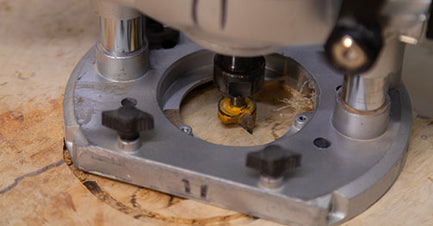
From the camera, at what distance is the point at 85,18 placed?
115 centimetres

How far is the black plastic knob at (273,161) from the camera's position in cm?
71

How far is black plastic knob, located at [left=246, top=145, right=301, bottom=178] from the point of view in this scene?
2.33 ft

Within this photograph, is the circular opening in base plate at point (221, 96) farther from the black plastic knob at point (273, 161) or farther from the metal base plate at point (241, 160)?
the black plastic knob at point (273, 161)

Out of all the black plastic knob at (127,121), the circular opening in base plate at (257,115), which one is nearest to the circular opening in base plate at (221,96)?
the circular opening in base plate at (257,115)

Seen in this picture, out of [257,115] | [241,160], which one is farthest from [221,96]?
[241,160]

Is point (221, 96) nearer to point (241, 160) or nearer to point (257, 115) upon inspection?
point (257, 115)

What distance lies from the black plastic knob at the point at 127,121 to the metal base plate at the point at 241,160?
1.2 inches

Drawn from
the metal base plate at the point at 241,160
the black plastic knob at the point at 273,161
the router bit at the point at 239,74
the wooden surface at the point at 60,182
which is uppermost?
the router bit at the point at 239,74

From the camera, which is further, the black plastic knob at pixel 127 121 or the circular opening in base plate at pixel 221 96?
the circular opening in base plate at pixel 221 96

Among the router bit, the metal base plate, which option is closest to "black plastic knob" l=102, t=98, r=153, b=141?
the metal base plate

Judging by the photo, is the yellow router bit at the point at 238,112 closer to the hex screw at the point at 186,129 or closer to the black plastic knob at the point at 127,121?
the hex screw at the point at 186,129

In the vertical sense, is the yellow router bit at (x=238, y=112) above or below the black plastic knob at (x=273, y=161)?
below

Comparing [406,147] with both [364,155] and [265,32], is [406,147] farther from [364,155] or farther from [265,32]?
[265,32]

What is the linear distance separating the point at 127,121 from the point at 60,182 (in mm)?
137
